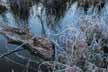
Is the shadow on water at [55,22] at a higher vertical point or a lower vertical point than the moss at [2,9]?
Answer: lower

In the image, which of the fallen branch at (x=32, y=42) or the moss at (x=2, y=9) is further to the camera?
the moss at (x=2, y=9)

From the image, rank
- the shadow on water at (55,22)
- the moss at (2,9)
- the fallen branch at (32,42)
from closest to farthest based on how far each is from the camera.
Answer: the shadow on water at (55,22) → the fallen branch at (32,42) → the moss at (2,9)

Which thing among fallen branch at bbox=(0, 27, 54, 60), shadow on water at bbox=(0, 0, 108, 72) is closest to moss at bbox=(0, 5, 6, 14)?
shadow on water at bbox=(0, 0, 108, 72)

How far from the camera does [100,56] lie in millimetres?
3361

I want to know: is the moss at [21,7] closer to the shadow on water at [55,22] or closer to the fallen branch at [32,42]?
the shadow on water at [55,22]

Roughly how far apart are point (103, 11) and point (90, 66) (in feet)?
6.88

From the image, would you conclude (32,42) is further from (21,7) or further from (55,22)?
(21,7)

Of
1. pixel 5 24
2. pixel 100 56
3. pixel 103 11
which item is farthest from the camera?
pixel 103 11

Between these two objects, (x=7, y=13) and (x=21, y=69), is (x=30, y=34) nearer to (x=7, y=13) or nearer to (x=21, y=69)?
(x=21, y=69)

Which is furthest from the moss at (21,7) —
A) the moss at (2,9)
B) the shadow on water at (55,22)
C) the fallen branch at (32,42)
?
the fallen branch at (32,42)

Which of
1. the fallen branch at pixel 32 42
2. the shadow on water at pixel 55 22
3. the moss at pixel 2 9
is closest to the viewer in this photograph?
the shadow on water at pixel 55 22

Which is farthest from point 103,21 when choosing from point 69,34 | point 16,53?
point 16,53

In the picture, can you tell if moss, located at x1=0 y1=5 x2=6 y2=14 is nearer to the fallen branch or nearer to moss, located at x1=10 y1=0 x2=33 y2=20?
moss, located at x1=10 y1=0 x2=33 y2=20

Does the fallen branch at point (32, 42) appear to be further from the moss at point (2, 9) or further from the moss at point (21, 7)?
the moss at point (2, 9)
